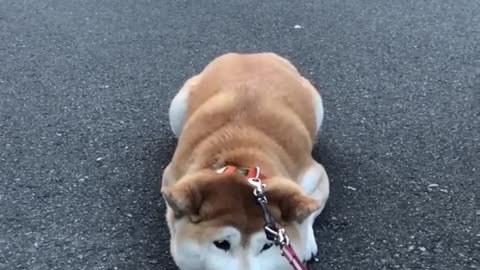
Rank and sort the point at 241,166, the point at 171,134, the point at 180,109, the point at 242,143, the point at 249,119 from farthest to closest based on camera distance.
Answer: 1. the point at 171,134
2. the point at 180,109
3. the point at 249,119
4. the point at 242,143
5. the point at 241,166

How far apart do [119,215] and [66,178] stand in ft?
1.32

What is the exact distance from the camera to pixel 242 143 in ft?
9.42

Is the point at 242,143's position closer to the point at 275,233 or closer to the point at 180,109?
the point at 275,233

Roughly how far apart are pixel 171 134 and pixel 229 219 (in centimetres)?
166

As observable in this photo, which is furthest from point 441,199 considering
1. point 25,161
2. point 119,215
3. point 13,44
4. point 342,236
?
point 13,44

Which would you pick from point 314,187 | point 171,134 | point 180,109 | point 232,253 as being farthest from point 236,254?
point 171,134

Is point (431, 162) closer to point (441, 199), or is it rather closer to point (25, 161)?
point (441, 199)

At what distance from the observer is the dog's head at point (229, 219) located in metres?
2.35

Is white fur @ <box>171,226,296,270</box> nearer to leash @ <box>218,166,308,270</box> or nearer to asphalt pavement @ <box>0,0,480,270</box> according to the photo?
leash @ <box>218,166,308,270</box>

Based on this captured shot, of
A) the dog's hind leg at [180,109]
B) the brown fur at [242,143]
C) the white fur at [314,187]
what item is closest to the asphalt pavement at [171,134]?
the white fur at [314,187]

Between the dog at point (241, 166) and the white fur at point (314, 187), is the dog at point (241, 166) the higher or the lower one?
the higher one

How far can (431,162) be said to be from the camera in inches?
146

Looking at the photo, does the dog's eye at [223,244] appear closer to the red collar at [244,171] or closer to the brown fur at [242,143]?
the brown fur at [242,143]

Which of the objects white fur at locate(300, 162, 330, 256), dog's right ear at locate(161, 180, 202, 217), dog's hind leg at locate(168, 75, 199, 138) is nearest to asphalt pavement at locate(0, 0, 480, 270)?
white fur at locate(300, 162, 330, 256)
